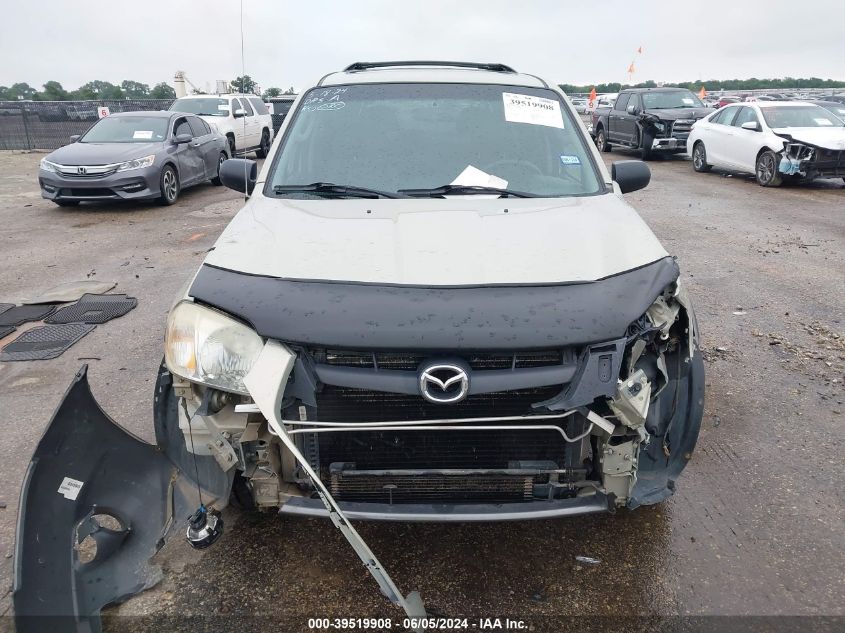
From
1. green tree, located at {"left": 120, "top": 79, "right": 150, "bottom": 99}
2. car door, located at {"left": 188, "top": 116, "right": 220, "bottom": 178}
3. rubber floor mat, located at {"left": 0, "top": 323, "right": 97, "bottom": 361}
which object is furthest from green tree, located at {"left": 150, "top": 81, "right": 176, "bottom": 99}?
rubber floor mat, located at {"left": 0, "top": 323, "right": 97, "bottom": 361}

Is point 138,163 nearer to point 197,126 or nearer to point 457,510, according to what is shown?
point 197,126

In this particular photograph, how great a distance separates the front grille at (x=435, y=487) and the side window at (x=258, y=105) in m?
17.0

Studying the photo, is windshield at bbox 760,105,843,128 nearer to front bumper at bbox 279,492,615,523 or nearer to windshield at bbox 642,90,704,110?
windshield at bbox 642,90,704,110

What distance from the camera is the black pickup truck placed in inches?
629

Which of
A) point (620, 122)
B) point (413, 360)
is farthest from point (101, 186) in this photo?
point (620, 122)

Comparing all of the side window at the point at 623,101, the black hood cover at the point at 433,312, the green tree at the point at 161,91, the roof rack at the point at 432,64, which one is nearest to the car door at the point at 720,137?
the side window at the point at 623,101

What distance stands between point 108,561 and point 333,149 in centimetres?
229

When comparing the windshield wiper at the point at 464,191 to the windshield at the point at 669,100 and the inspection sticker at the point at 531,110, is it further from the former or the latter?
the windshield at the point at 669,100

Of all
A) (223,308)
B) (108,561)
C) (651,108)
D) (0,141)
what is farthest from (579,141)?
(0,141)

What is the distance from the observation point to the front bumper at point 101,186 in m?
10.1

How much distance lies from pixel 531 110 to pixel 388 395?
2288 millimetres

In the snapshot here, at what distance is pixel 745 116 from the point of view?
1270 cm

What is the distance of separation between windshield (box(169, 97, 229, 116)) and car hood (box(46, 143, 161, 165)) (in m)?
5.14

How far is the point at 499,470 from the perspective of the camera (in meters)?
2.40
